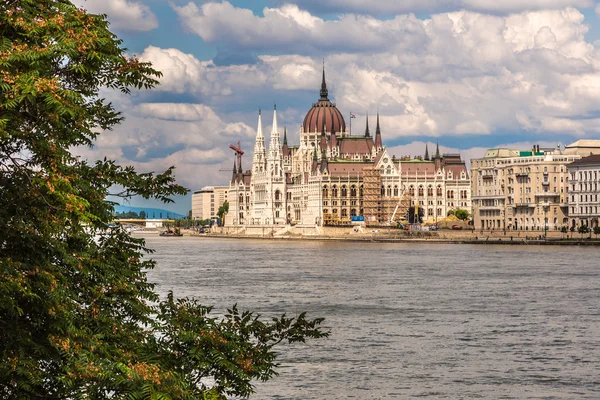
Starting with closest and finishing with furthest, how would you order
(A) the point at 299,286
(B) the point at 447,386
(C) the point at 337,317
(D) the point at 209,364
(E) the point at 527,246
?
1. (D) the point at 209,364
2. (B) the point at 447,386
3. (C) the point at 337,317
4. (A) the point at 299,286
5. (E) the point at 527,246

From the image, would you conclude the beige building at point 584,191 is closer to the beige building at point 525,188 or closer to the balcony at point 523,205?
the beige building at point 525,188

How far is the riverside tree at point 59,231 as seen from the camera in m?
11.8

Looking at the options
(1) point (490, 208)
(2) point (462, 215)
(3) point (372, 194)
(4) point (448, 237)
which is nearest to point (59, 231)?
(4) point (448, 237)

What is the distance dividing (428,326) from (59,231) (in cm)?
2852

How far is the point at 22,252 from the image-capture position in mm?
12641

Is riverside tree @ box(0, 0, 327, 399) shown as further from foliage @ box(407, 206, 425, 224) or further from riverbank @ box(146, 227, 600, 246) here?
foliage @ box(407, 206, 425, 224)

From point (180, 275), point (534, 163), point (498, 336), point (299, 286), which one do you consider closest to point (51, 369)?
point (498, 336)

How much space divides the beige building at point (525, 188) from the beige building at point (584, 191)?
15.6 feet

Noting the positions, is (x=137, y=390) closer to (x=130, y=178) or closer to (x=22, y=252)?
(x=22, y=252)

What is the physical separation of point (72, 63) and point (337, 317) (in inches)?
1227

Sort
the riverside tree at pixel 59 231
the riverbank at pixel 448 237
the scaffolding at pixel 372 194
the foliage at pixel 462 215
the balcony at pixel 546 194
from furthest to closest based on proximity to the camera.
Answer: the scaffolding at pixel 372 194
the foliage at pixel 462 215
the balcony at pixel 546 194
the riverbank at pixel 448 237
the riverside tree at pixel 59 231

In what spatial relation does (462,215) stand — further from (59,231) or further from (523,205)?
(59,231)

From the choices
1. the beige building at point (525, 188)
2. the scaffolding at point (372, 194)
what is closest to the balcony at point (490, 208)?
the beige building at point (525, 188)

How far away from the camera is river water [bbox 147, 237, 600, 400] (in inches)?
1066
